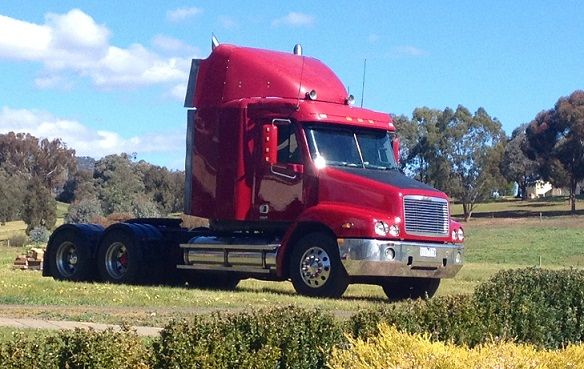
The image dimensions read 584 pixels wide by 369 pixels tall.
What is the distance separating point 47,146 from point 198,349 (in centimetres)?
9501

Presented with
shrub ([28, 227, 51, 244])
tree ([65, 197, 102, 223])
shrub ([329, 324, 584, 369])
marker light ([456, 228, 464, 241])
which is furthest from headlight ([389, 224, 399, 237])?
tree ([65, 197, 102, 223])

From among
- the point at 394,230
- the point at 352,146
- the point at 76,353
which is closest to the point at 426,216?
the point at 394,230

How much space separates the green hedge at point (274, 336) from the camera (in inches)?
252

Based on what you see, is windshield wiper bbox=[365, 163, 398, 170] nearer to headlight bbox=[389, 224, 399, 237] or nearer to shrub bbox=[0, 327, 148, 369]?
headlight bbox=[389, 224, 399, 237]

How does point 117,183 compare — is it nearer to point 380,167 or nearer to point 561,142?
point 561,142

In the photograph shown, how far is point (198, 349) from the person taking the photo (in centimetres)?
664

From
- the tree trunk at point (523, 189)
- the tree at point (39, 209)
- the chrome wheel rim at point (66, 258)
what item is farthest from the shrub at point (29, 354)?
the tree trunk at point (523, 189)

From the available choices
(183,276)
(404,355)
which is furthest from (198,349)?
(183,276)

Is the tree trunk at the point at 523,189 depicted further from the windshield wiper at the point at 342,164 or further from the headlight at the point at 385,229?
the headlight at the point at 385,229

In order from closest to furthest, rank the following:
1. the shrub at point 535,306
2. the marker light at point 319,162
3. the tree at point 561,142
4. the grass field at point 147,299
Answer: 1. the shrub at point 535,306
2. the grass field at point 147,299
3. the marker light at point 319,162
4. the tree at point 561,142

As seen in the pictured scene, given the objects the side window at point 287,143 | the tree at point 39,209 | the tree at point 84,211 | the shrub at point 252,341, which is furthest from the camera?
the tree at point 39,209

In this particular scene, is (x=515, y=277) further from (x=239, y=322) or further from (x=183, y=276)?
(x=183, y=276)

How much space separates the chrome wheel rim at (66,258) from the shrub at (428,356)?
13.2 meters

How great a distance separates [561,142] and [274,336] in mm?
87195
